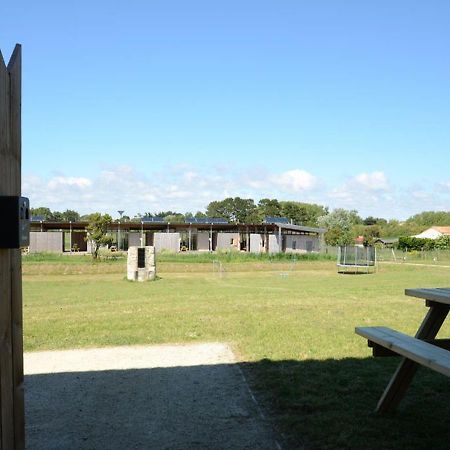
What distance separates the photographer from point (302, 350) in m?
6.24

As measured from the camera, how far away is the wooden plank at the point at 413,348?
2.99 m

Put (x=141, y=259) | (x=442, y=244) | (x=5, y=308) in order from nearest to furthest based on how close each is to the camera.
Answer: (x=5, y=308) → (x=141, y=259) → (x=442, y=244)

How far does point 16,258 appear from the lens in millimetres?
1963

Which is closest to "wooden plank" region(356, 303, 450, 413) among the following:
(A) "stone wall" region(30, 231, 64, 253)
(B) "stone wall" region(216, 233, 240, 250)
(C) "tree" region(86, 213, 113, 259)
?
(C) "tree" region(86, 213, 113, 259)

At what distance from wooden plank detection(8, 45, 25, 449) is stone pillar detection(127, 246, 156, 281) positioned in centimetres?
1991

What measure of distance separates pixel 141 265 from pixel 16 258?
66.6 ft

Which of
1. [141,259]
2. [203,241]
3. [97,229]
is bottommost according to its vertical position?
[141,259]

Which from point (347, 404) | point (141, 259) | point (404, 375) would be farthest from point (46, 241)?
point (404, 375)

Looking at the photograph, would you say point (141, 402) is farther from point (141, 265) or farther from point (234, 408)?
point (141, 265)

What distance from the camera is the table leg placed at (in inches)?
155

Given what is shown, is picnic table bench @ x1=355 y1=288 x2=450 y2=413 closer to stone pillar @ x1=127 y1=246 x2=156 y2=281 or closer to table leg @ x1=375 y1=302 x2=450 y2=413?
table leg @ x1=375 y1=302 x2=450 y2=413

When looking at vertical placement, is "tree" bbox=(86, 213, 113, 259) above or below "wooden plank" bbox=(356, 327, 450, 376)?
above

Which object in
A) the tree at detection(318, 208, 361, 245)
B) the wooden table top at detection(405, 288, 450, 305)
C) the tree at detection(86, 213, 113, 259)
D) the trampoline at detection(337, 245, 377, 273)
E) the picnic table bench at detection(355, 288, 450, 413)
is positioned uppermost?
the tree at detection(318, 208, 361, 245)

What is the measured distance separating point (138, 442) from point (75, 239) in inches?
1837
